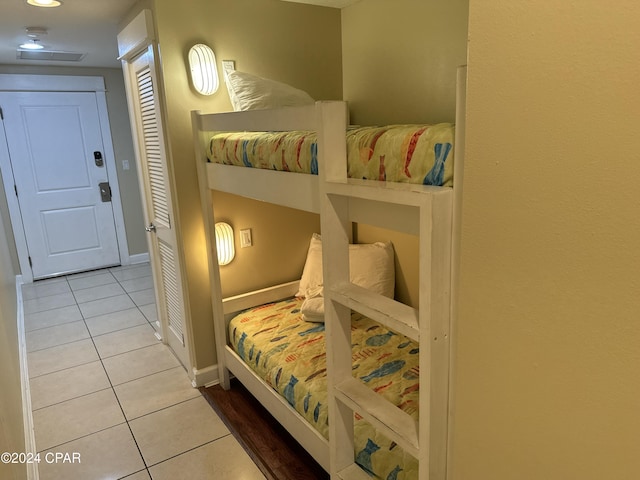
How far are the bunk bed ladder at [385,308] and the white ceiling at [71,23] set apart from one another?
67.3 inches

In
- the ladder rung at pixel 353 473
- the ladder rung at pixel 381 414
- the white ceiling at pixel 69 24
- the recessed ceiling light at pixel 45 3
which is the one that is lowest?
the ladder rung at pixel 353 473

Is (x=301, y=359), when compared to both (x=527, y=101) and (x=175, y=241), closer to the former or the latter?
(x=175, y=241)

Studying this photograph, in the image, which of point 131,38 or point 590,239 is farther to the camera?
point 131,38

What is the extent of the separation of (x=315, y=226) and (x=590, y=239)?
2.32m

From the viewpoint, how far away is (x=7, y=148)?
14.5ft

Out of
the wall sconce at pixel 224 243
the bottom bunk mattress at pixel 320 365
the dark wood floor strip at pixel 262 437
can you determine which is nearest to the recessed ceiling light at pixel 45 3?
the wall sconce at pixel 224 243

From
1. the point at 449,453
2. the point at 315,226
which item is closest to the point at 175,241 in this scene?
the point at 315,226

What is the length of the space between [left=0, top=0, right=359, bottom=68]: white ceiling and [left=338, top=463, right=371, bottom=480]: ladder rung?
7.91 ft

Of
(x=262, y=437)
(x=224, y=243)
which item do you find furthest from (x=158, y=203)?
(x=262, y=437)

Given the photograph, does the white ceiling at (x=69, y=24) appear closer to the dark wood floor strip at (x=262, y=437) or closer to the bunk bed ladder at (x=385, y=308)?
the bunk bed ladder at (x=385, y=308)

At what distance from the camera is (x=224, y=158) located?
2211mm

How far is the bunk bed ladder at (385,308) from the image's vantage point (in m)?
1.14

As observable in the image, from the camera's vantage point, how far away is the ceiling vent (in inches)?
144

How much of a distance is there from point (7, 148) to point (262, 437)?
3.98 meters
